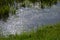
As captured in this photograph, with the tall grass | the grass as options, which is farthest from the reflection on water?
the grass

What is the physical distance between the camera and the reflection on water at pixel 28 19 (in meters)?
12.8

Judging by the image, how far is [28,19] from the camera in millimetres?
14234

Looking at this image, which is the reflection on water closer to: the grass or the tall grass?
the tall grass

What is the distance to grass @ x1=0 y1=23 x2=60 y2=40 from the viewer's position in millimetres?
9914

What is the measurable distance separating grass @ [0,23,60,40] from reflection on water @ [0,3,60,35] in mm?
1102

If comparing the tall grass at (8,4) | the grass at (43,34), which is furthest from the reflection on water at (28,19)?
the grass at (43,34)

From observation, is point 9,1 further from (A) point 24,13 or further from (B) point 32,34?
(B) point 32,34

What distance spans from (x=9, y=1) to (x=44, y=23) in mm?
5443

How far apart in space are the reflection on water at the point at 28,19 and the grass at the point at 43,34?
110 cm

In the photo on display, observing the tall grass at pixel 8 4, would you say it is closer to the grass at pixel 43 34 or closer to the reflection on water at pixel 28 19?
the reflection on water at pixel 28 19

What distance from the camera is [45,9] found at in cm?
1634

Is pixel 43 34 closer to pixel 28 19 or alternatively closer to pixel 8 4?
pixel 28 19

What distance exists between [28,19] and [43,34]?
146 inches

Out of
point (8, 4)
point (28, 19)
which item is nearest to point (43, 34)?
point (28, 19)
